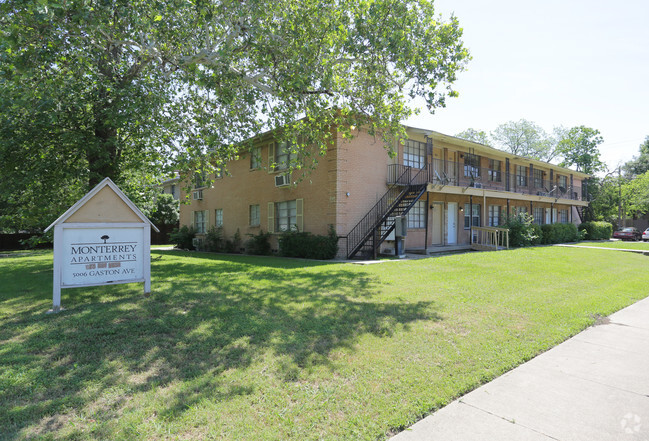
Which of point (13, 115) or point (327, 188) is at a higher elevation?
point (13, 115)

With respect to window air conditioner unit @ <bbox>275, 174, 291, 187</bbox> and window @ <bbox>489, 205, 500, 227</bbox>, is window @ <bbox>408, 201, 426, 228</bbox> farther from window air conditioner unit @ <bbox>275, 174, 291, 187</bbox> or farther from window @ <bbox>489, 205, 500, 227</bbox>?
window @ <bbox>489, 205, 500, 227</bbox>

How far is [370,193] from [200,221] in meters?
13.1

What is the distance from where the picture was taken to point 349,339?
4348 millimetres

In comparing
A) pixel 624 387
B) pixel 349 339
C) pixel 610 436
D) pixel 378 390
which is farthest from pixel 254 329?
pixel 624 387

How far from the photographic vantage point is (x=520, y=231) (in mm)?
18219

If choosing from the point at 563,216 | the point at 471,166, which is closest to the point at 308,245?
the point at 471,166

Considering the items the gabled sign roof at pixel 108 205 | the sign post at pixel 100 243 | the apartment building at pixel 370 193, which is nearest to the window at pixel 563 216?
the apartment building at pixel 370 193

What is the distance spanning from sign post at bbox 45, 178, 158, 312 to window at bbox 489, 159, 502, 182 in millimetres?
20594

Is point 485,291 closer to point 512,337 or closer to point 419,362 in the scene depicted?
point 512,337

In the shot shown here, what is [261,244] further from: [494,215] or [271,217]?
[494,215]

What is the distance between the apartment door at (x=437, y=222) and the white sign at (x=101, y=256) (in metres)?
14.5

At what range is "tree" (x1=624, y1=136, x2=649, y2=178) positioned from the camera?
5597cm

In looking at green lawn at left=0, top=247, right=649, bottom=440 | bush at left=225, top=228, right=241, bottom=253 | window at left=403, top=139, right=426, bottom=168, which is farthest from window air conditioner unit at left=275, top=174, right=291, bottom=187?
green lawn at left=0, top=247, right=649, bottom=440

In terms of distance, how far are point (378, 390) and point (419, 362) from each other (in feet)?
2.67
